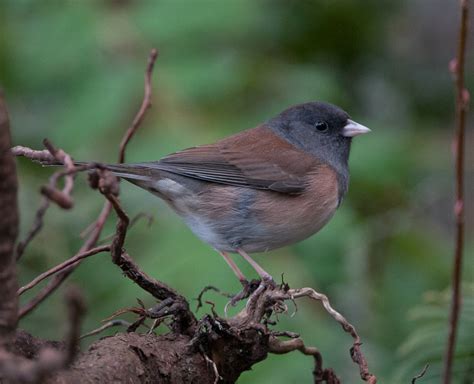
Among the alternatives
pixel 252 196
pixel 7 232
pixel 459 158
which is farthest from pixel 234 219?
pixel 7 232

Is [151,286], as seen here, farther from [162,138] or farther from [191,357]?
[162,138]

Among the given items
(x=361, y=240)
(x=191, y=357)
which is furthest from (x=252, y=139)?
(x=191, y=357)

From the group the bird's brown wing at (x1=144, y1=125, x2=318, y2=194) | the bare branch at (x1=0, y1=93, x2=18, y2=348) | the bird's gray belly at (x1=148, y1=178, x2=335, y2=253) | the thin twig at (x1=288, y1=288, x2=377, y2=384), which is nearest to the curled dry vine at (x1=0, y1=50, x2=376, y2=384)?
the thin twig at (x1=288, y1=288, x2=377, y2=384)

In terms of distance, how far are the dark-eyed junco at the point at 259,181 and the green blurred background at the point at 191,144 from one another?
124 millimetres

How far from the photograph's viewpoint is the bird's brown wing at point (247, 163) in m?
3.29

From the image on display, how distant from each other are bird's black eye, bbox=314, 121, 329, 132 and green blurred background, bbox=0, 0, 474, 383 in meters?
0.26

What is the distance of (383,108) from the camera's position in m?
5.52

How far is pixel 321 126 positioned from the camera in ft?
12.5

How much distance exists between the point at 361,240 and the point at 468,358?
142 cm

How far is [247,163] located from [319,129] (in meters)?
0.53

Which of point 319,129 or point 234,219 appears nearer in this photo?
point 234,219

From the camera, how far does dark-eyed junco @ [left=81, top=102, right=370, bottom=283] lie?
314 cm

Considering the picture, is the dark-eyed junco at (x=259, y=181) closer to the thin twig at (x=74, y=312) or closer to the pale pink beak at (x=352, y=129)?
the pale pink beak at (x=352, y=129)

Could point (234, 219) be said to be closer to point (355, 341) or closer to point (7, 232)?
point (355, 341)
